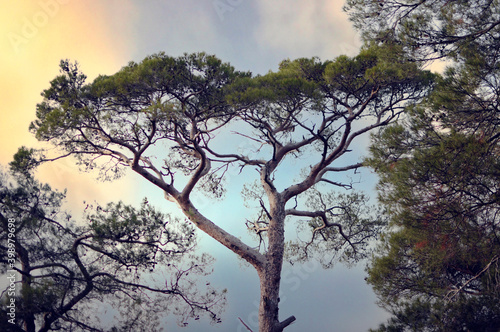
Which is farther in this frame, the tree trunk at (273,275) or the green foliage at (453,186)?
the tree trunk at (273,275)

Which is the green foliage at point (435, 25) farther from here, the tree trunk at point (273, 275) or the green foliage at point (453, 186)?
the tree trunk at point (273, 275)

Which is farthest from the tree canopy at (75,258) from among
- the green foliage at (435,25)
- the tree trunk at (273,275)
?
the green foliage at (435,25)

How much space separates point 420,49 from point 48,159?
19.3 feet

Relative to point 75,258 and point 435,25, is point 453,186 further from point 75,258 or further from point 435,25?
point 75,258

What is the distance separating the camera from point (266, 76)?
6961 mm

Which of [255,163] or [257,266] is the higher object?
[255,163]

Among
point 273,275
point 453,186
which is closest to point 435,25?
point 453,186

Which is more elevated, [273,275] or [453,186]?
[273,275]

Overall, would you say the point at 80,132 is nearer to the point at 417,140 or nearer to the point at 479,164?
the point at 417,140

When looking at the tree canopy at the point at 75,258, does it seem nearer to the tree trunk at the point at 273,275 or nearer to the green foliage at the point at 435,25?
the tree trunk at the point at 273,275

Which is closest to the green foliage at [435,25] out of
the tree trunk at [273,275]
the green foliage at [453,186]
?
the green foliage at [453,186]

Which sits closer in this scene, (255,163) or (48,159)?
(48,159)

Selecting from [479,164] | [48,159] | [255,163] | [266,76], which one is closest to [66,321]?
[48,159]

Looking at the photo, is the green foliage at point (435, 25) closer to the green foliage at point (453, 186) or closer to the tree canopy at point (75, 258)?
the green foliage at point (453, 186)
